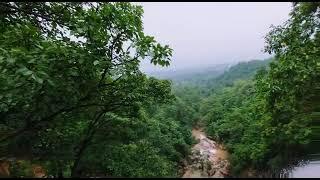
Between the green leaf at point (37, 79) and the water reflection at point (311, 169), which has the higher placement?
the green leaf at point (37, 79)

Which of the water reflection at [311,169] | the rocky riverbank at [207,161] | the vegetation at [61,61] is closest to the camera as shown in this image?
the vegetation at [61,61]

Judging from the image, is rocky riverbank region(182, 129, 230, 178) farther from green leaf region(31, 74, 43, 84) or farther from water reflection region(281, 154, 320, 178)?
green leaf region(31, 74, 43, 84)

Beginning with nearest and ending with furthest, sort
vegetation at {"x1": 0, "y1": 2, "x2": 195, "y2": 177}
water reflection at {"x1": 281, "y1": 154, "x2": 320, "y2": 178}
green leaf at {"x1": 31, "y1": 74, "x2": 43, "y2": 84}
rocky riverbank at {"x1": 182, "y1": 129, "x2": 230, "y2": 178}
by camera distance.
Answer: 1. green leaf at {"x1": 31, "y1": 74, "x2": 43, "y2": 84}
2. vegetation at {"x1": 0, "y1": 2, "x2": 195, "y2": 177}
3. water reflection at {"x1": 281, "y1": 154, "x2": 320, "y2": 178}
4. rocky riverbank at {"x1": 182, "y1": 129, "x2": 230, "y2": 178}

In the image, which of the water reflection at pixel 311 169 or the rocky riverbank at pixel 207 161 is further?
the rocky riverbank at pixel 207 161

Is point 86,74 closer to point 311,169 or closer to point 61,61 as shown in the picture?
point 61,61

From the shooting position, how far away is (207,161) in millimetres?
40906

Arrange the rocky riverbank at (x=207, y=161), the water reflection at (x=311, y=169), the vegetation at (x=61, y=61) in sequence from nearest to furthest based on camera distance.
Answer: the vegetation at (x=61, y=61) → the water reflection at (x=311, y=169) → the rocky riverbank at (x=207, y=161)

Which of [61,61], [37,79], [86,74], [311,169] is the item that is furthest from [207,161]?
[37,79]

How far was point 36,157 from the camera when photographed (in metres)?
8.71

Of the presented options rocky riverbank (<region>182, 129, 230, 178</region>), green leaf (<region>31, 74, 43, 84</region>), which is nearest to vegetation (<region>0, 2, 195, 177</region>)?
green leaf (<region>31, 74, 43, 84</region>)

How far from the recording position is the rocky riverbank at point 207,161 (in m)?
37.1

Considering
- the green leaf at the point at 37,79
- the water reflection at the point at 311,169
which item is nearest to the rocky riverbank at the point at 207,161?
the water reflection at the point at 311,169

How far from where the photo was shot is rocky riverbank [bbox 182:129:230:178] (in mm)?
37125

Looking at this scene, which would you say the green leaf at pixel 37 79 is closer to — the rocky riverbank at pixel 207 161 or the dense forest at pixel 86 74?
the dense forest at pixel 86 74
